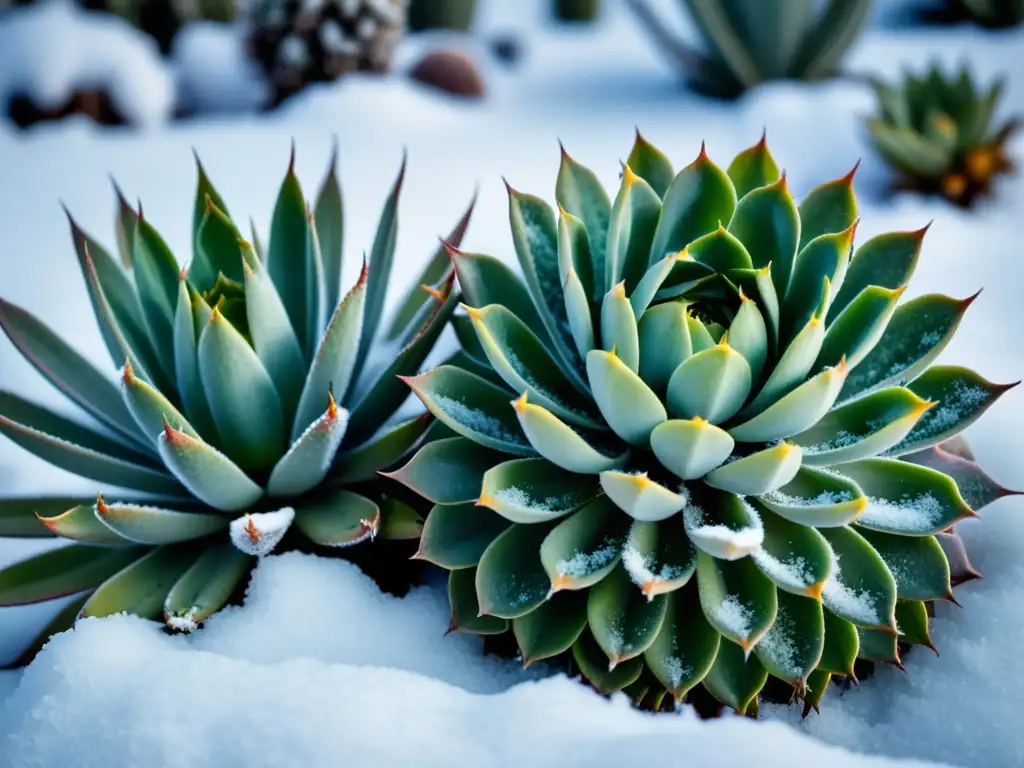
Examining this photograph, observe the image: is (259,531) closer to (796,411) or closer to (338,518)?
(338,518)

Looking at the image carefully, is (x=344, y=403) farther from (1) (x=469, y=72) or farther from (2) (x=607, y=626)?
(1) (x=469, y=72)

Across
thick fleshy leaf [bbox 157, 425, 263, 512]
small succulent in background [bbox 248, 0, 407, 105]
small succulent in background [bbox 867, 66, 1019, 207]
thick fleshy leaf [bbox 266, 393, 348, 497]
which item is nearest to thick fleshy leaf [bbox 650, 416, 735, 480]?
thick fleshy leaf [bbox 266, 393, 348, 497]

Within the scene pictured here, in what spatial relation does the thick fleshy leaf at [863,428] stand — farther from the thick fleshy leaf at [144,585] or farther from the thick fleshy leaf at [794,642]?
the thick fleshy leaf at [144,585]

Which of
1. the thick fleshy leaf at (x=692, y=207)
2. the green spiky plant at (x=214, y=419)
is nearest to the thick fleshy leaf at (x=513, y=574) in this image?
the green spiky plant at (x=214, y=419)

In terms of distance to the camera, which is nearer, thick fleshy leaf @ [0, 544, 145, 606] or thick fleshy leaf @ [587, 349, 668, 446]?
thick fleshy leaf @ [587, 349, 668, 446]

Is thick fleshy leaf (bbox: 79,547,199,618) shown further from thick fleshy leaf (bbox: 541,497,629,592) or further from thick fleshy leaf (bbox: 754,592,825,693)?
thick fleshy leaf (bbox: 754,592,825,693)

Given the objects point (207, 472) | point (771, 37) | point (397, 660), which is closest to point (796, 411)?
point (397, 660)
